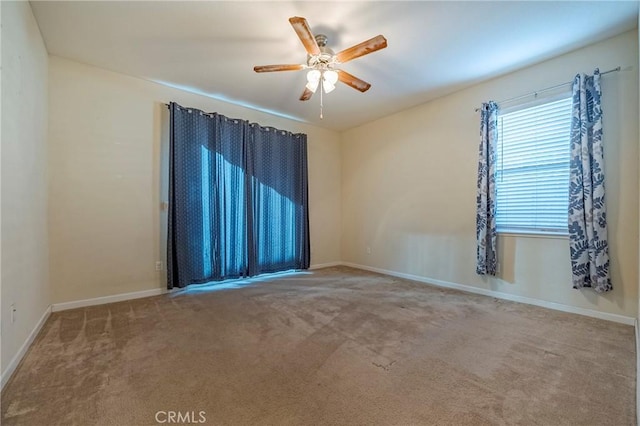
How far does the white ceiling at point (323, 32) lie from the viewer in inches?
90.4

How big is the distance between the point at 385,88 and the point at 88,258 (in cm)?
417

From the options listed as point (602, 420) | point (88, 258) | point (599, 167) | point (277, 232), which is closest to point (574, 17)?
point (599, 167)

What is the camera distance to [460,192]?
3.84 metres

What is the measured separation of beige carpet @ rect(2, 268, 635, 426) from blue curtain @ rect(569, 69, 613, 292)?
492mm

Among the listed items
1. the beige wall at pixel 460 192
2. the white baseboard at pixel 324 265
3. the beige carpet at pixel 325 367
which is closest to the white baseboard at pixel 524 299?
the beige wall at pixel 460 192

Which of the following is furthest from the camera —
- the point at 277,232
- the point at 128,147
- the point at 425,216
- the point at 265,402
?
the point at 277,232

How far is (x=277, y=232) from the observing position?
4734mm

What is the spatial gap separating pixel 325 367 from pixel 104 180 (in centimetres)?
324

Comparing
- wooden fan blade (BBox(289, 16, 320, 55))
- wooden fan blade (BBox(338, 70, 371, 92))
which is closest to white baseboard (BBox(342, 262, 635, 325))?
wooden fan blade (BBox(338, 70, 371, 92))

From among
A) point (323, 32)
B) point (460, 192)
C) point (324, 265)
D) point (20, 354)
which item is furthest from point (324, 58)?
point (324, 265)

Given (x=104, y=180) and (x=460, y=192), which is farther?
(x=460, y=192)

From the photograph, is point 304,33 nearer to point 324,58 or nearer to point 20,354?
point 324,58

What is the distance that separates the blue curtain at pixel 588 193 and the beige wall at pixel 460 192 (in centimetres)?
11

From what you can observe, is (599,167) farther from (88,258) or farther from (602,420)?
(88,258)
